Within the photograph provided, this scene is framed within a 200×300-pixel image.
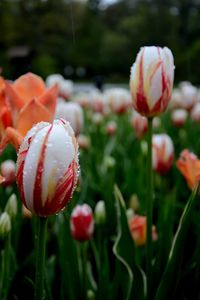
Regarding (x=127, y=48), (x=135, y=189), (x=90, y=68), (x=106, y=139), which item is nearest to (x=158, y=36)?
(x=127, y=48)

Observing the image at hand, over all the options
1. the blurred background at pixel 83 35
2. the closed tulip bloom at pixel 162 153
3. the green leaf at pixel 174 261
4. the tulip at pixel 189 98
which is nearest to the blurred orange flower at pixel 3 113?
the green leaf at pixel 174 261

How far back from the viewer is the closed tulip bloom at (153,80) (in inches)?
27.4

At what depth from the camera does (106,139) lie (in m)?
2.34

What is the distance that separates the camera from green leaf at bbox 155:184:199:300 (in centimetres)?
63

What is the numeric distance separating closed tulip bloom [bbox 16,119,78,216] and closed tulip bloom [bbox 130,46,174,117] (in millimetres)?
256

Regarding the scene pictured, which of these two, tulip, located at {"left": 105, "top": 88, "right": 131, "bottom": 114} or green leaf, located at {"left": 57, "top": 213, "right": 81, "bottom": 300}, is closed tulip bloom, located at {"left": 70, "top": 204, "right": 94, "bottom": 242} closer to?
green leaf, located at {"left": 57, "top": 213, "right": 81, "bottom": 300}

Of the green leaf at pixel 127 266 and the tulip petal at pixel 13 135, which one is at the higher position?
the tulip petal at pixel 13 135

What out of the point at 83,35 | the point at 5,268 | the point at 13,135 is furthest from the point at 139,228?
the point at 83,35

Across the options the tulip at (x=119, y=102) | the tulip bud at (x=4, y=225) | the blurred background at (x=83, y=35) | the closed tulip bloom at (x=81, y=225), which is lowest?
the blurred background at (x=83, y=35)

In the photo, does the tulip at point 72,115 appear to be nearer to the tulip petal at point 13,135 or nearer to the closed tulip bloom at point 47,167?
the tulip petal at point 13,135

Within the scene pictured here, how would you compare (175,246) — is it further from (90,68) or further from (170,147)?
(90,68)

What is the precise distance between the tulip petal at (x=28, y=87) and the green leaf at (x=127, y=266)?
188 mm

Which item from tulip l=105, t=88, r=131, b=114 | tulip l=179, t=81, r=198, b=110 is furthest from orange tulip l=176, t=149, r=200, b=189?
tulip l=179, t=81, r=198, b=110

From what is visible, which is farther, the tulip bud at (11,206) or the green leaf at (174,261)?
the tulip bud at (11,206)
